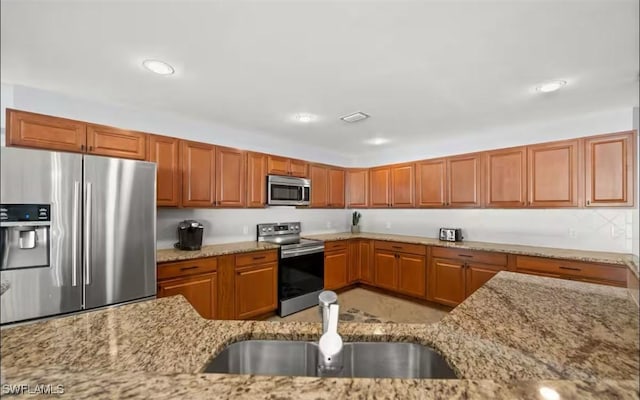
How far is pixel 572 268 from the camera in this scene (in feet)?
7.61

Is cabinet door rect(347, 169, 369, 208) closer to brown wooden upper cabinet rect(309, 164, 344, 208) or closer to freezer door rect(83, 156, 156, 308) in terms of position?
Answer: brown wooden upper cabinet rect(309, 164, 344, 208)

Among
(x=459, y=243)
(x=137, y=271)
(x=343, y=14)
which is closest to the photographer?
(x=343, y=14)

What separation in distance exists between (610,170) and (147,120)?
4262 millimetres

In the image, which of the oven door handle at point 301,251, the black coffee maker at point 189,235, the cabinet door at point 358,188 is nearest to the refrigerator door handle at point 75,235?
the black coffee maker at point 189,235

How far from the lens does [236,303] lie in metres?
2.61

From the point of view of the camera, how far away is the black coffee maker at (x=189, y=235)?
257 cm

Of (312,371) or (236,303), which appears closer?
(312,371)

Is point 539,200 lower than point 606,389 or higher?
higher

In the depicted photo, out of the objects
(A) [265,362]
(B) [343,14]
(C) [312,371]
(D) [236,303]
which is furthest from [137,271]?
(B) [343,14]

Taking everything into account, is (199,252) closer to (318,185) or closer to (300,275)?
(300,275)

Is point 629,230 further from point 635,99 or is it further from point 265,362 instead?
point 265,362

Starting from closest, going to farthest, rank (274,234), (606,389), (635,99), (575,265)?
(606,389) < (635,99) < (575,265) < (274,234)

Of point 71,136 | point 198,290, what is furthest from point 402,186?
point 71,136

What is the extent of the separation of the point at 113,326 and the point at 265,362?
0.52 m
